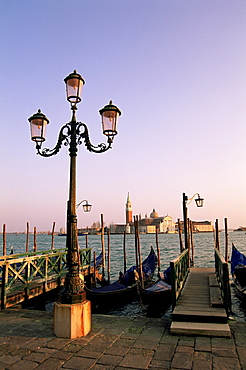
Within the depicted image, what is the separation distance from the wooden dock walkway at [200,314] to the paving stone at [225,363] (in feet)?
2.48

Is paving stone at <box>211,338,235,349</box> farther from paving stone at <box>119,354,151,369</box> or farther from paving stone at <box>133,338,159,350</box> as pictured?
paving stone at <box>119,354,151,369</box>

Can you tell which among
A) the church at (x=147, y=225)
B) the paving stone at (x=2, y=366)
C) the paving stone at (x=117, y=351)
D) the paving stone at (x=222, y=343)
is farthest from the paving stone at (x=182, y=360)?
the church at (x=147, y=225)

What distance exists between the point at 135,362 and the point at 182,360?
0.56 metres

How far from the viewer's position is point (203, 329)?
167 inches

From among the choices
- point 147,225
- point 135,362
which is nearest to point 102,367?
point 135,362

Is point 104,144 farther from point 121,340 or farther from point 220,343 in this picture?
point 220,343

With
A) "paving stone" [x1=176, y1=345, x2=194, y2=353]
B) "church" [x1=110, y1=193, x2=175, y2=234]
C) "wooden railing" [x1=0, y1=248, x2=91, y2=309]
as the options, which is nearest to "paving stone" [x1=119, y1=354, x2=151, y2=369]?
"paving stone" [x1=176, y1=345, x2=194, y2=353]

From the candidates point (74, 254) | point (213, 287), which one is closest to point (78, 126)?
point (74, 254)

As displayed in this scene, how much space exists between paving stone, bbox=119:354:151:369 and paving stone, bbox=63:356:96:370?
37 cm

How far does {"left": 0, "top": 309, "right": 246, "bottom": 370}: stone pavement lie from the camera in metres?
3.30

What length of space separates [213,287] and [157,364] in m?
4.41

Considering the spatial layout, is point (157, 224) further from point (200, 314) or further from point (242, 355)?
point (242, 355)

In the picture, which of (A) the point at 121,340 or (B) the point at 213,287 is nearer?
(A) the point at 121,340

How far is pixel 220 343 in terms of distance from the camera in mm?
3865
